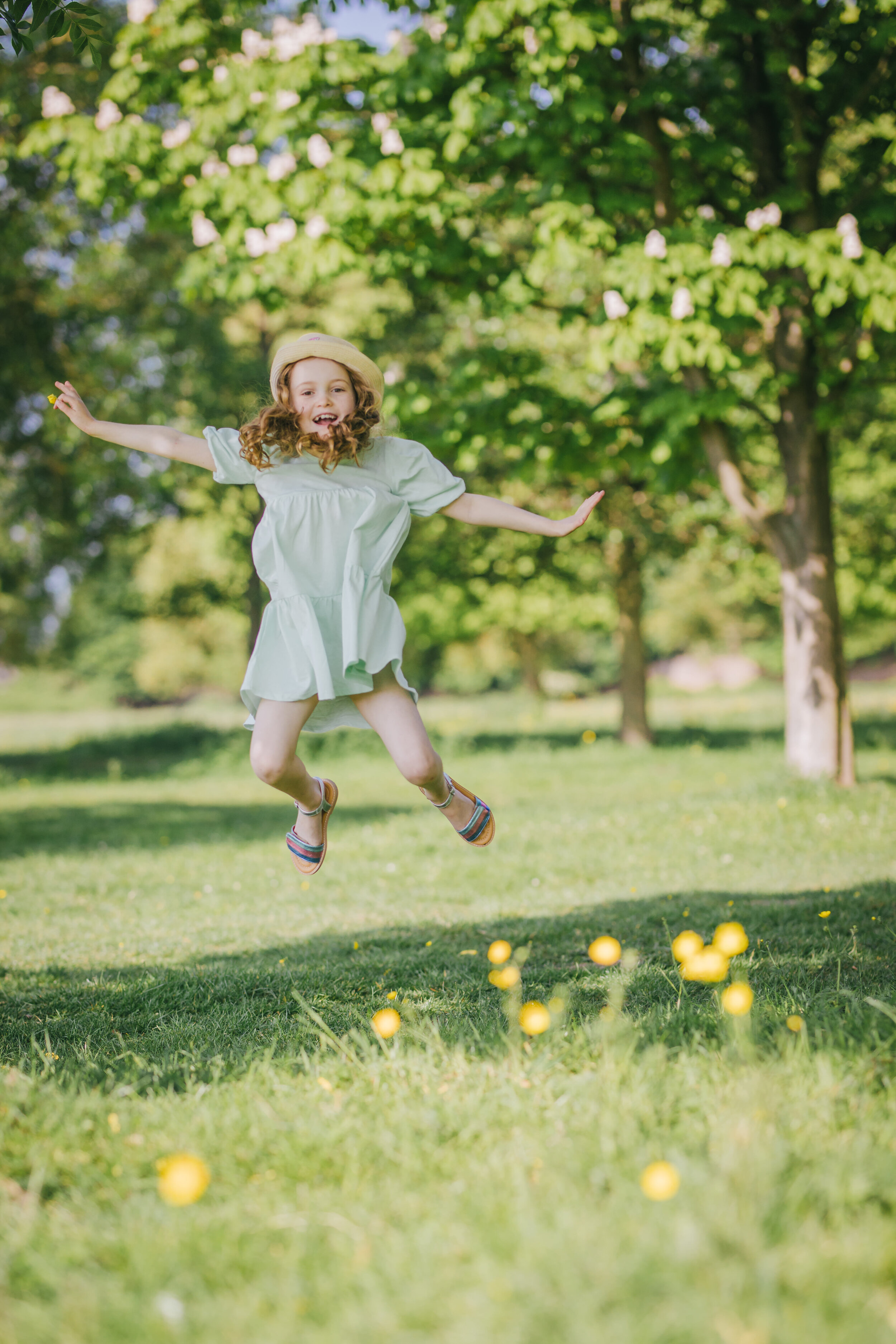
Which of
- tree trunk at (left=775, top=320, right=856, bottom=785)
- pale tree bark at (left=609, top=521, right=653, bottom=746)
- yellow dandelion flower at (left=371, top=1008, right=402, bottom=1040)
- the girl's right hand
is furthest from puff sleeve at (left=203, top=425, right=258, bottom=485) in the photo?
pale tree bark at (left=609, top=521, right=653, bottom=746)

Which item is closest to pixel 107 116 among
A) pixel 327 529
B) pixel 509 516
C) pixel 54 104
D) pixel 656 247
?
pixel 54 104

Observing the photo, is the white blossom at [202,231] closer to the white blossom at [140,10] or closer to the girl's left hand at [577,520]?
the white blossom at [140,10]

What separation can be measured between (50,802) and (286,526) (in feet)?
31.4

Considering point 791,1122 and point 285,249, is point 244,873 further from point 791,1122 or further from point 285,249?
point 791,1122

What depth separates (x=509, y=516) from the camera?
3.70 meters

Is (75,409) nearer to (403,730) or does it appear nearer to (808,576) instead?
(403,730)

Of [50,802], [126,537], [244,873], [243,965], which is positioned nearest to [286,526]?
[243,965]

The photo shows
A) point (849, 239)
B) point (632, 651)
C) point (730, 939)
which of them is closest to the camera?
point (730, 939)

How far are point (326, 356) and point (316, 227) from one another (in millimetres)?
4290

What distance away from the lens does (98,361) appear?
507 inches

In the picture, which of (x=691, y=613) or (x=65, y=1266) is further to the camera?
(x=691, y=613)

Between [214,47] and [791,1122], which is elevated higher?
[214,47]

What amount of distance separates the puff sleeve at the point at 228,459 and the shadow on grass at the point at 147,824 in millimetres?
5121

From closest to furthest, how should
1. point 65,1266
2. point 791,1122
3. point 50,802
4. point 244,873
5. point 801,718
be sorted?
point 65,1266
point 791,1122
point 244,873
point 801,718
point 50,802
